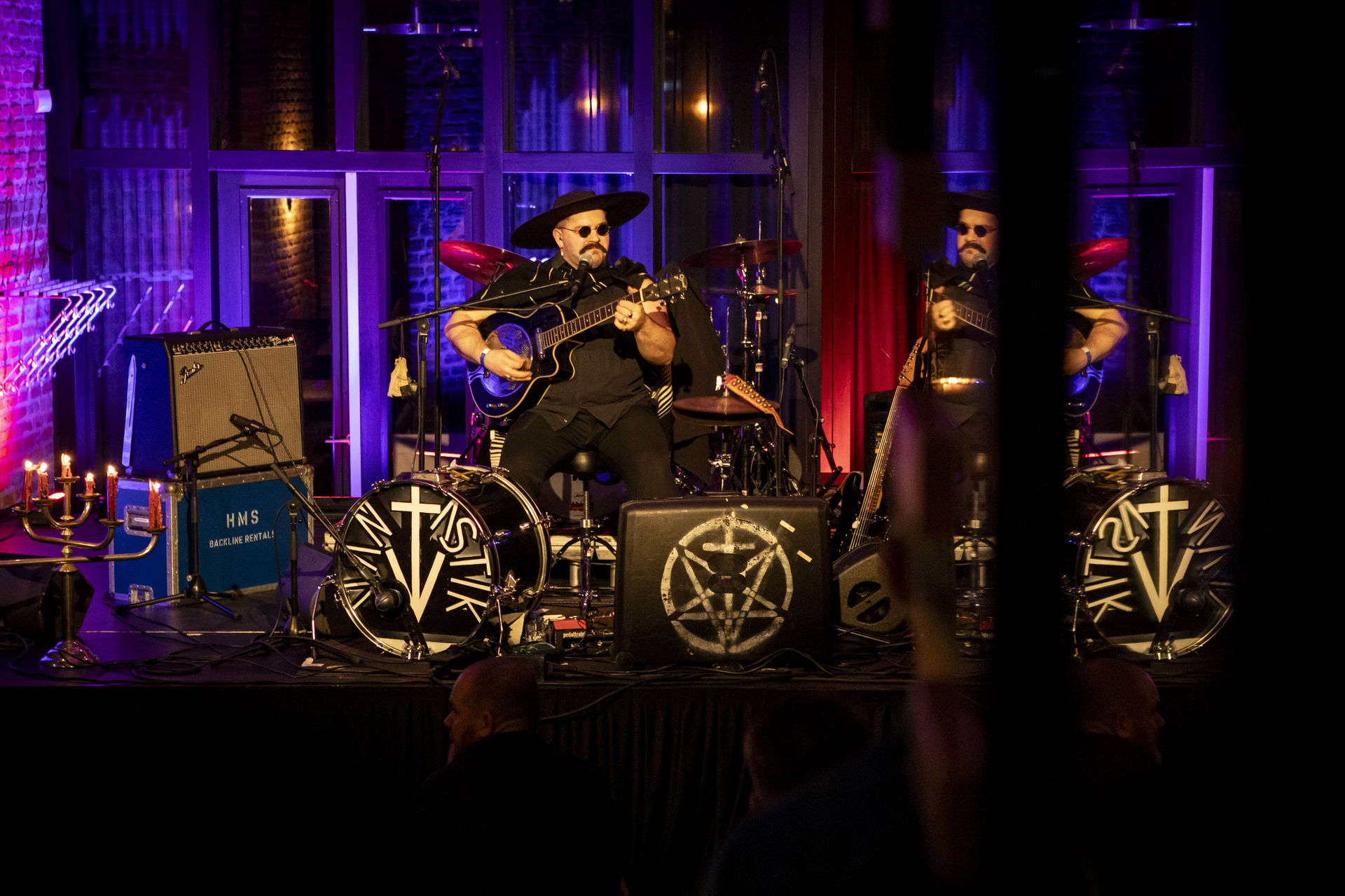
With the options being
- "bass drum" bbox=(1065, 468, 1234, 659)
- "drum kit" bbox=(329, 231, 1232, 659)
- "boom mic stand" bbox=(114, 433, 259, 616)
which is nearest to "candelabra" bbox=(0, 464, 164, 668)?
"boom mic stand" bbox=(114, 433, 259, 616)

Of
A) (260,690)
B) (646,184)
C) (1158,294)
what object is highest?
(646,184)

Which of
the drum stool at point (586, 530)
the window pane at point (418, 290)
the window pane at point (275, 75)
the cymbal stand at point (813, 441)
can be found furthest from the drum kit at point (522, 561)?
the window pane at point (275, 75)

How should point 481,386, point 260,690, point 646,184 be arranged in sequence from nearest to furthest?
point 260,690 < point 481,386 < point 646,184

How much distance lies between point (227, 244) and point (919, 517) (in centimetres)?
736

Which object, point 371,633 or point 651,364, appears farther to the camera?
point 651,364

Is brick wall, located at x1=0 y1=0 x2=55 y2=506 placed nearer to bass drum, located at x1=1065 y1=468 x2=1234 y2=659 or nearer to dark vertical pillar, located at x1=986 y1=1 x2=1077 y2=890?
bass drum, located at x1=1065 y1=468 x2=1234 y2=659

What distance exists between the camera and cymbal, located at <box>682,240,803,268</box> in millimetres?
5891

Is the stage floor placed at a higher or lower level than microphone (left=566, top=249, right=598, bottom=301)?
lower

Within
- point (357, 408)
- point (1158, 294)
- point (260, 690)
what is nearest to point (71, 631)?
point (260, 690)

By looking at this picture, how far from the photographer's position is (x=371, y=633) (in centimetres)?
455

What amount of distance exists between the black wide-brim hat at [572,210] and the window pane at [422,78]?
187cm

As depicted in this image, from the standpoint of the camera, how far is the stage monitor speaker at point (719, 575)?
13.8 feet

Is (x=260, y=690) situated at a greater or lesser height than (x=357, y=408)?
lesser

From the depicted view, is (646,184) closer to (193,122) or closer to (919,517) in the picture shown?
(193,122)
